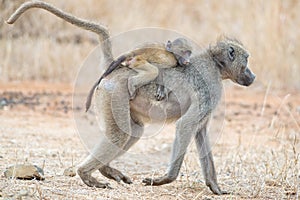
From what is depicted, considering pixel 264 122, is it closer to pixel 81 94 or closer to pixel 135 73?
pixel 81 94

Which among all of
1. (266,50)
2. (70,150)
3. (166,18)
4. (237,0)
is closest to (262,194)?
(70,150)

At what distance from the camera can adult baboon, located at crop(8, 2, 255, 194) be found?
5.41m

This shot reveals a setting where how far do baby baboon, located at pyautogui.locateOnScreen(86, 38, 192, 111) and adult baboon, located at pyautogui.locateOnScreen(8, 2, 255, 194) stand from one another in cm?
5

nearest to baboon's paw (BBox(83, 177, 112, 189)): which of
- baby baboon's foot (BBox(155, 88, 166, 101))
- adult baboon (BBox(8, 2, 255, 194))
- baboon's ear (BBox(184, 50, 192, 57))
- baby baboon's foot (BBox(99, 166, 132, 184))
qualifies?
adult baboon (BBox(8, 2, 255, 194))

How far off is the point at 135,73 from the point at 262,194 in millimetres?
1481

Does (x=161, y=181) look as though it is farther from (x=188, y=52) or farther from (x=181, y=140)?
(x=188, y=52)

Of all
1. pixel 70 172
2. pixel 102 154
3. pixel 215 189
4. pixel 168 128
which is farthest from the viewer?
pixel 168 128

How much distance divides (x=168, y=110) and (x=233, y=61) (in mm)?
886

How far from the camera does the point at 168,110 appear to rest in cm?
561

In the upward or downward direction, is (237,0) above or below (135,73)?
above

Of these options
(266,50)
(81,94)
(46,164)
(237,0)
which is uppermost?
(237,0)

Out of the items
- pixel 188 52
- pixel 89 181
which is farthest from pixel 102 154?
pixel 188 52

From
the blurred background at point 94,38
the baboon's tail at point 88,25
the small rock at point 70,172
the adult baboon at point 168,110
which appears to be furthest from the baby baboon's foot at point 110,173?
the blurred background at point 94,38

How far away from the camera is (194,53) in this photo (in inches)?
235
